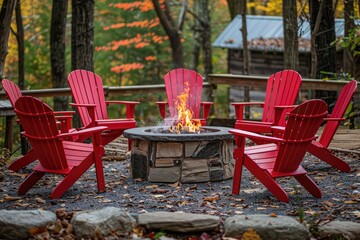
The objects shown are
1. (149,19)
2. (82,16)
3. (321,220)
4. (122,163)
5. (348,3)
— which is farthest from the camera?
(149,19)

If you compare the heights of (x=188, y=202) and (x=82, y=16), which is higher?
(x=82, y=16)

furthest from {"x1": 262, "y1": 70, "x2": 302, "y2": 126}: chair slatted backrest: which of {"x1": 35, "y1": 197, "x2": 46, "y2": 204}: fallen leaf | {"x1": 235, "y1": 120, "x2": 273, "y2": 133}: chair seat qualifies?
{"x1": 35, "y1": 197, "x2": 46, "y2": 204}: fallen leaf

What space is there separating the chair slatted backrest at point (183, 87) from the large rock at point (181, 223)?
369 cm

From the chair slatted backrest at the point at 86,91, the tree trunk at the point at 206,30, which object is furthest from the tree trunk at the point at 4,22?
the tree trunk at the point at 206,30

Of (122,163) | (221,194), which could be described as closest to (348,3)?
(122,163)

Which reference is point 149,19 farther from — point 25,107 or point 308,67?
point 25,107

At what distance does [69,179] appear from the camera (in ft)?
17.6

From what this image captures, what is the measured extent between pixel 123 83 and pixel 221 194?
16.1 metres

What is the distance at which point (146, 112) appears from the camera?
20.1 m

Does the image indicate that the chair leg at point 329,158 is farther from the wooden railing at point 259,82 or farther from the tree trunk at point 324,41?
the tree trunk at point 324,41

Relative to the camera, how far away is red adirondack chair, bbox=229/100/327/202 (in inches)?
199

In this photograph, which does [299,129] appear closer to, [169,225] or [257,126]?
[169,225]

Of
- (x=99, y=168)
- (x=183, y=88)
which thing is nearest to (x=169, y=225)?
(x=99, y=168)

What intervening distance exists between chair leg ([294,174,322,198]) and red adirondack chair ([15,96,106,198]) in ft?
5.49
